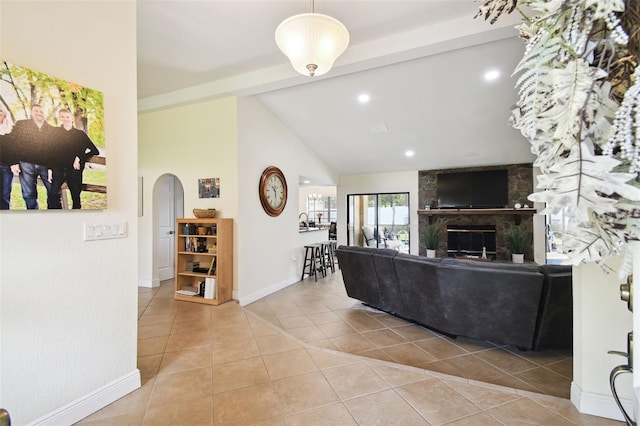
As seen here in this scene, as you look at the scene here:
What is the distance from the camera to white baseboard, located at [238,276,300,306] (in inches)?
169

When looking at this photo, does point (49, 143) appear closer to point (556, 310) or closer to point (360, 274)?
point (360, 274)

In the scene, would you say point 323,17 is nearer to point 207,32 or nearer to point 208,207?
point 207,32

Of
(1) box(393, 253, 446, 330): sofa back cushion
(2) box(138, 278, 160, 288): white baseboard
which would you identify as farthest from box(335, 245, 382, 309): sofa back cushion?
(2) box(138, 278, 160, 288): white baseboard

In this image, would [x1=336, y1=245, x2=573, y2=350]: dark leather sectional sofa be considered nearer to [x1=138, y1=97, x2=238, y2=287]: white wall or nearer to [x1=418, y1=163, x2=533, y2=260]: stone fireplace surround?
[x1=138, y1=97, x2=238, y2=287]: white wall

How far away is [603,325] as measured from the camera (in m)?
1.84

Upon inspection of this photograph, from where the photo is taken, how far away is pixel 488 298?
109 inches

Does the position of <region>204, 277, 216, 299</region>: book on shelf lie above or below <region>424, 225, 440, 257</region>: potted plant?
below

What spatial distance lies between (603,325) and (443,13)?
9.45 ft

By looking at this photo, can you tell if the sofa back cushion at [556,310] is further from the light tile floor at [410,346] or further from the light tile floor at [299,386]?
the light tile floor at [299,386]

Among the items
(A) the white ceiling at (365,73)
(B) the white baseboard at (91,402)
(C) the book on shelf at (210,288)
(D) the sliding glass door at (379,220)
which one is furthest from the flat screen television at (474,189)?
(B) the white baseboard at (91,402)

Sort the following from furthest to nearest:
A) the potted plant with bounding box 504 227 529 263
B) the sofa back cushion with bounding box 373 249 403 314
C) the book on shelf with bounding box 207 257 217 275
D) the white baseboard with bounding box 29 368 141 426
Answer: the potted plant with bounding box 504 227 529 263
the book on shelf with bounding box 207 257 217 275
the sofa back cushion with bounding box 373 249 403 314
the white baseboard with bounding box 29 368 141 426

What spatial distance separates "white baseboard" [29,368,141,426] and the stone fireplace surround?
6678 mm

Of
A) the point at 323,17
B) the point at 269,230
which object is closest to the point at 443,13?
the point at 323,17

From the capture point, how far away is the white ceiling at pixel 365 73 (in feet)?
9.28
